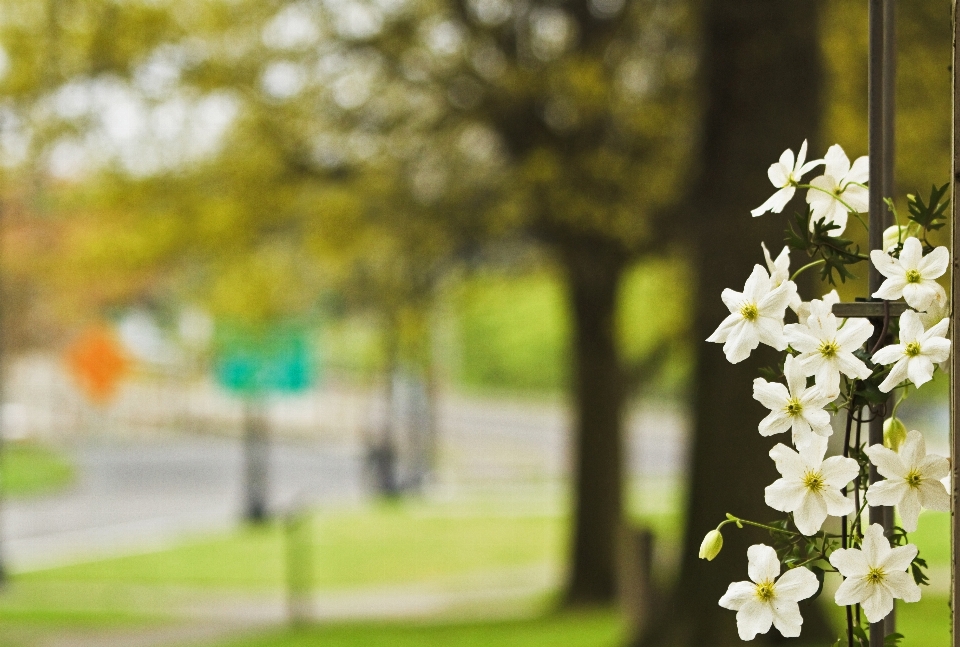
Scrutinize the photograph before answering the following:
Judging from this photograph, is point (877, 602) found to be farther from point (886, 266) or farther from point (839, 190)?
point (839, 190)

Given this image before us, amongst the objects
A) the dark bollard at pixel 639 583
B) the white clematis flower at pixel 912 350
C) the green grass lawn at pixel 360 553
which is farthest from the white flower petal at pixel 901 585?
the green grass lawn at pixel 360 553

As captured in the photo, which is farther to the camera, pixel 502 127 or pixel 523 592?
pixel 523 592

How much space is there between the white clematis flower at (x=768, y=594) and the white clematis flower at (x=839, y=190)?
48cm

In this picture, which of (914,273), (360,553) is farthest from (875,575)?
(360,553)

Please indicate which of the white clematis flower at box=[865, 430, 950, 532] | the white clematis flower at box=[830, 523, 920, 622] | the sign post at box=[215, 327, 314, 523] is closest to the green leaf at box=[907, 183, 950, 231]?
the white clematis flower at box=[865, 430, 950, 532]

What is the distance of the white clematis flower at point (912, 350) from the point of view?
51.8 inches

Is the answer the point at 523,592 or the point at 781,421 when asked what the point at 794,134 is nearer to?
the point at 781,421

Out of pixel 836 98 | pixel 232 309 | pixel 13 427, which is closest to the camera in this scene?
pixel 836 98

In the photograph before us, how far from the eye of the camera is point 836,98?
838 cm

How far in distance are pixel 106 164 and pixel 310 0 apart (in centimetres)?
197

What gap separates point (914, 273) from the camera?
1.38 meters

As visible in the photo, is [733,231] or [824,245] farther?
[733,231]

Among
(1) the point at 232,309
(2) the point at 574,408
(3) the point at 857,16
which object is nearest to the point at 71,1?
(1) the point at 232,309

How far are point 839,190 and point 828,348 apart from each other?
33cm
